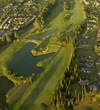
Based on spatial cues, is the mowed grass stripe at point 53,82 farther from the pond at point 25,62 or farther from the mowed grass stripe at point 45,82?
the pond at point 25,62

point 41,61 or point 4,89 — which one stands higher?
point 41,61

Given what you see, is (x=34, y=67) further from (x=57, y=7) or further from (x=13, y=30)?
(x=57, y=7)

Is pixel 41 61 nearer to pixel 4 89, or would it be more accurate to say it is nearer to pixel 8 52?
pixel 8 52

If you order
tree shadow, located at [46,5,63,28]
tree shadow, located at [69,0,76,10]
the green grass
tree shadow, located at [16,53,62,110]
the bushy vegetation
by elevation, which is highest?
tree shadow, located at [69,0,76,10]

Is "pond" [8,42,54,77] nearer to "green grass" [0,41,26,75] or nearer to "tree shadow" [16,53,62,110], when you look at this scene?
"green grass" [0,41,26,75]

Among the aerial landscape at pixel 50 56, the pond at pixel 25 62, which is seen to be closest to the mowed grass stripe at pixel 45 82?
the aerial landscape at pixel 50 56

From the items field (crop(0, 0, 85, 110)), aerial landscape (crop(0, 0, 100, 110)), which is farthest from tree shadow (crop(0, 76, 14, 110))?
field (crop(0, 0, 85, 110))

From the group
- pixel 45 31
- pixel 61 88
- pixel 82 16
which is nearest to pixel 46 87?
pixel 61 88

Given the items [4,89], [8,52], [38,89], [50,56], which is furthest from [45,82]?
[8,52]
